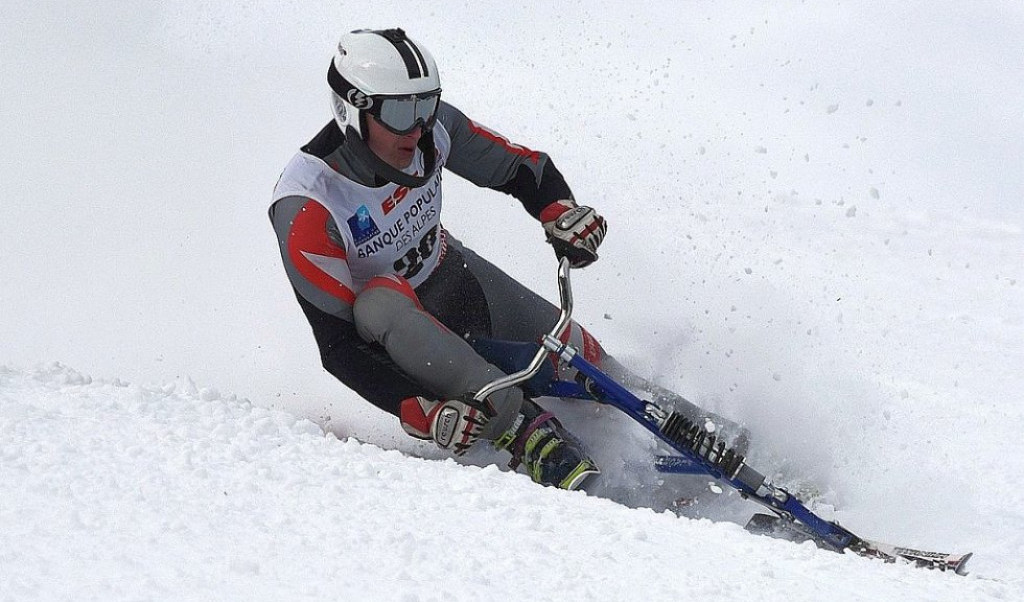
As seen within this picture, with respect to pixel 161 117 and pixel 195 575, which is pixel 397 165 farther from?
pixel 161 117

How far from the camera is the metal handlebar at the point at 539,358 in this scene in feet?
13.4

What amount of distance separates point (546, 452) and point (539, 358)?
389 mm

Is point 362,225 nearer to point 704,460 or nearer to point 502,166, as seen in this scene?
point 502,166

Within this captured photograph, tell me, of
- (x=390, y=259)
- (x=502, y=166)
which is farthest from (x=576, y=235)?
(x=390, y=259)

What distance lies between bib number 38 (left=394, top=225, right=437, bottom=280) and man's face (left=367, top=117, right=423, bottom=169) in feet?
1.54

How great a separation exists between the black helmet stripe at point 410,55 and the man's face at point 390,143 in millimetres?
223

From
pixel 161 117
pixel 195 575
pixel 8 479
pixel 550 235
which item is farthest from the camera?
pixel 161 117

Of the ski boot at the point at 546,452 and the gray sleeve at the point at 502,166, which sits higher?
the gray sleeve at the point at 502,166

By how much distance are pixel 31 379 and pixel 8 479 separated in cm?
134

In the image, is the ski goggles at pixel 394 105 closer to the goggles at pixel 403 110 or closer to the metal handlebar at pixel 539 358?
the goggles at pixel 403 110

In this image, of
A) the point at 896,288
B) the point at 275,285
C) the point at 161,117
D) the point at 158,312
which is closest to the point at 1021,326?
the point at 896,288

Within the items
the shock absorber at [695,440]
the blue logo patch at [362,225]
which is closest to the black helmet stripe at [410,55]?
the blue logo patch at [362,225]

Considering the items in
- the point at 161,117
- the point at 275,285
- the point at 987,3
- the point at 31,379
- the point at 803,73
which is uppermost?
the point at 987,3

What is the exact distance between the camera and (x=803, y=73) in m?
11.1
